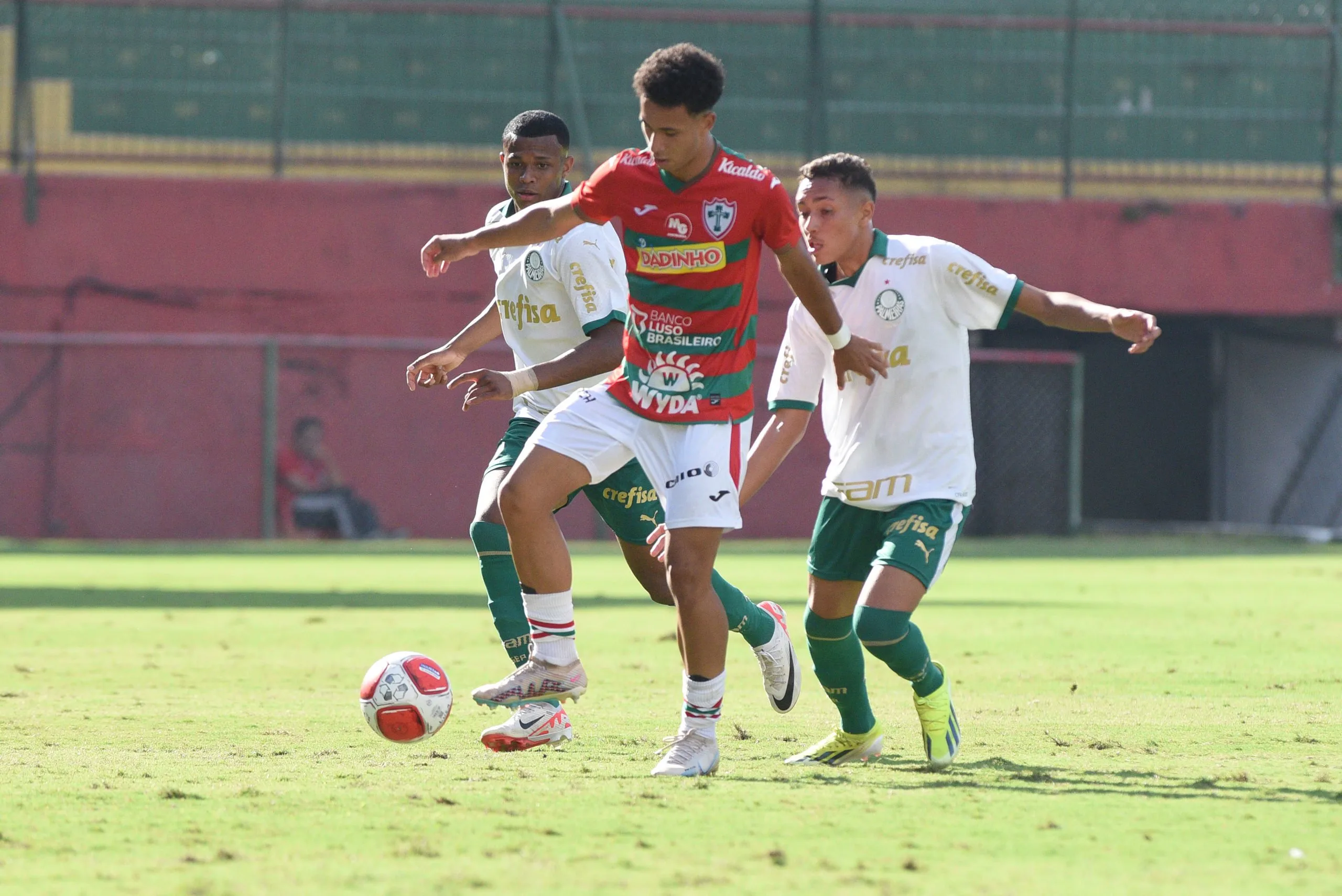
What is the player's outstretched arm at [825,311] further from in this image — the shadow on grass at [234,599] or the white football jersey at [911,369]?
the shadow on grass at [234,599]

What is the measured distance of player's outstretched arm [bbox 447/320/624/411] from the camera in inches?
242

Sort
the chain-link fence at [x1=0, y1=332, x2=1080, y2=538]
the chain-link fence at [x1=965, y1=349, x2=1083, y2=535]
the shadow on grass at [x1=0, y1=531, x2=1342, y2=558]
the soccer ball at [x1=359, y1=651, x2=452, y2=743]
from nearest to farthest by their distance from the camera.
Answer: the soccer ball at [x1=359, y1=651, x2=452, y2=743], the shadow on grass at [x1=0, y1=531, x2=1342, y2=558], the chain-link fence at [x1=0, y1=332, x2=1080, y2=538], the chain-link fence at [x1=965, y1=349, x2=1083, y2=535]

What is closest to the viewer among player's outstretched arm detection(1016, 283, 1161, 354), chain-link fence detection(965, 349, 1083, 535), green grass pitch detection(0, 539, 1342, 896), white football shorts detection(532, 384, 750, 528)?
green grass pitch detection(0, 539, 1342, 896)

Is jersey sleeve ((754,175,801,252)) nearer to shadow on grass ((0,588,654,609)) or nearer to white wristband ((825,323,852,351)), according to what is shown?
white wristband ((825,323,852,351))

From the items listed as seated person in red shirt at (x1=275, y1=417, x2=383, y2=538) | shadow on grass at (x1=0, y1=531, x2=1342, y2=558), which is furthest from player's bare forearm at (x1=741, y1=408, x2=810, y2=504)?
seated person in red shirt at (x1=275, y1=417, x2=383, y2=538)

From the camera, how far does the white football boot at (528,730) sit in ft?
20.1

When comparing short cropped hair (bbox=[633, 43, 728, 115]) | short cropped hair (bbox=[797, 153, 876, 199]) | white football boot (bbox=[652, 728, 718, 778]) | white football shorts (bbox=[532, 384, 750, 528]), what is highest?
short cropped hair (bbox=[633, 43, 728, 115])

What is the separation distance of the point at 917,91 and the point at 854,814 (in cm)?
A: 1992

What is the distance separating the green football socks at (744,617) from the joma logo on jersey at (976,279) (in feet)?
4.61

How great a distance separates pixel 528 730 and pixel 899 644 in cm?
131

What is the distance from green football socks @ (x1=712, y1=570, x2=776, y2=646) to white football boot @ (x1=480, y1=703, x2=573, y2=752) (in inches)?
29.4

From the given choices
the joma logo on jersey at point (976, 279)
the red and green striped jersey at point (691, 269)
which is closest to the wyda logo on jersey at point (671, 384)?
the red and green striped jersey at point (691, 269)

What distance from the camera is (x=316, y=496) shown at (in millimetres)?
20516

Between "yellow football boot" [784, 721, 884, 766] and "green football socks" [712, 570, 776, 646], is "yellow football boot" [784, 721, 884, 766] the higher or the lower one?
the lower one
